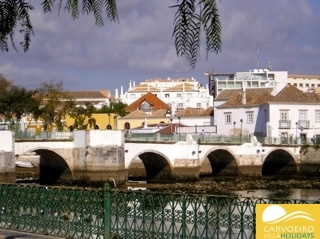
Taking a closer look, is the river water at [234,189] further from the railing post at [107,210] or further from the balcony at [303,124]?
the railing post at [107,210]

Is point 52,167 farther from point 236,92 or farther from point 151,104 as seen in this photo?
point 151,104

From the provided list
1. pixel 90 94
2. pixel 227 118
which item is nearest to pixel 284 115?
pixel 227 118

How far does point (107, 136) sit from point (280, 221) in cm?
3373

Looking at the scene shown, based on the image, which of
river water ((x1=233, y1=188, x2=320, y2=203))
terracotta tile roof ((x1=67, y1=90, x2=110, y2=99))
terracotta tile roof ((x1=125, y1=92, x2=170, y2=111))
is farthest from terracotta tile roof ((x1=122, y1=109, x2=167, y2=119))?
river water ((x1=233, y1=188, x2=320, y2=203))

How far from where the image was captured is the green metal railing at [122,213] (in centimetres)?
977

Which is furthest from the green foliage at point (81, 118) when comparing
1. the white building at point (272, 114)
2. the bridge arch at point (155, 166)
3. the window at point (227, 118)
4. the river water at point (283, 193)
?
the river water at point (283, 193)

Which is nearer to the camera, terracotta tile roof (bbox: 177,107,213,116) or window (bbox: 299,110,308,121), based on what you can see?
window (bbox: 299,110,308,121)

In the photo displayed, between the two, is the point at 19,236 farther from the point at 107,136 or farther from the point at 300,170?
the point at 300,170

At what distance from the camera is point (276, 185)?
40938 mm

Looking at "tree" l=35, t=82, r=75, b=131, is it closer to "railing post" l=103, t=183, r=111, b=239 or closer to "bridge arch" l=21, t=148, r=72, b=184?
"bridge arch" l=21, t=148, r=72, b=184

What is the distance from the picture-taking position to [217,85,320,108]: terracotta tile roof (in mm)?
55031

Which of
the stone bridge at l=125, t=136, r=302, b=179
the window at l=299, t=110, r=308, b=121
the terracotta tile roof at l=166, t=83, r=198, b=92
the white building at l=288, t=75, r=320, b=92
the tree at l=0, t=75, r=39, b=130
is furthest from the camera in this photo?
the white building at l=288, t=75, r=320, b=92

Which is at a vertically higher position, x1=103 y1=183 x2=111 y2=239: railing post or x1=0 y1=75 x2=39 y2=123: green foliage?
x1=0 y1=75 x2=39 y2=123: green foliage

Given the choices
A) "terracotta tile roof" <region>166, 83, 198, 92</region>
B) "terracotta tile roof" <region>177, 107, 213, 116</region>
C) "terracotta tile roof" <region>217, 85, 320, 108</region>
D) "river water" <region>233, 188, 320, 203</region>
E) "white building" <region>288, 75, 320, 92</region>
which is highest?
"white building" <region>288, 75, 320, 92</region>
